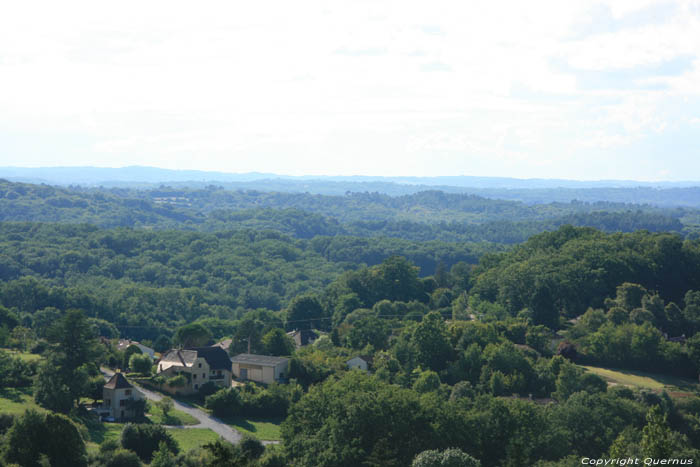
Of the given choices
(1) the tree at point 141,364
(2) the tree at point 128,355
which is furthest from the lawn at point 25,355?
(1) the tree at point 141,364

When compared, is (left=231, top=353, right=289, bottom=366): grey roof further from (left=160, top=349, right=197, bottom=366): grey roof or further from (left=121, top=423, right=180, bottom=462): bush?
(left=121, top=423, right=180, bottom=462): bush

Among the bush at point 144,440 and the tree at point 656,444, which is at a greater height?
the tree at point 656,444

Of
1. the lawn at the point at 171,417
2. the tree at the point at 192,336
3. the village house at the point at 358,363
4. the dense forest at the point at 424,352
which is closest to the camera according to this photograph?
the dense forest at the point at 424,352

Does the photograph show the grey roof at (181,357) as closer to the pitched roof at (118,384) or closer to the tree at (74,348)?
the tree at (74,348)

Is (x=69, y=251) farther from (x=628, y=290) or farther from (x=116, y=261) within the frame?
(x=628, y=290)

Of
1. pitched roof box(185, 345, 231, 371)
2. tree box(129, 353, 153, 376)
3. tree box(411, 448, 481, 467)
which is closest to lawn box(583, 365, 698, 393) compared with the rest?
tree box(411, 448, 481, 467)
